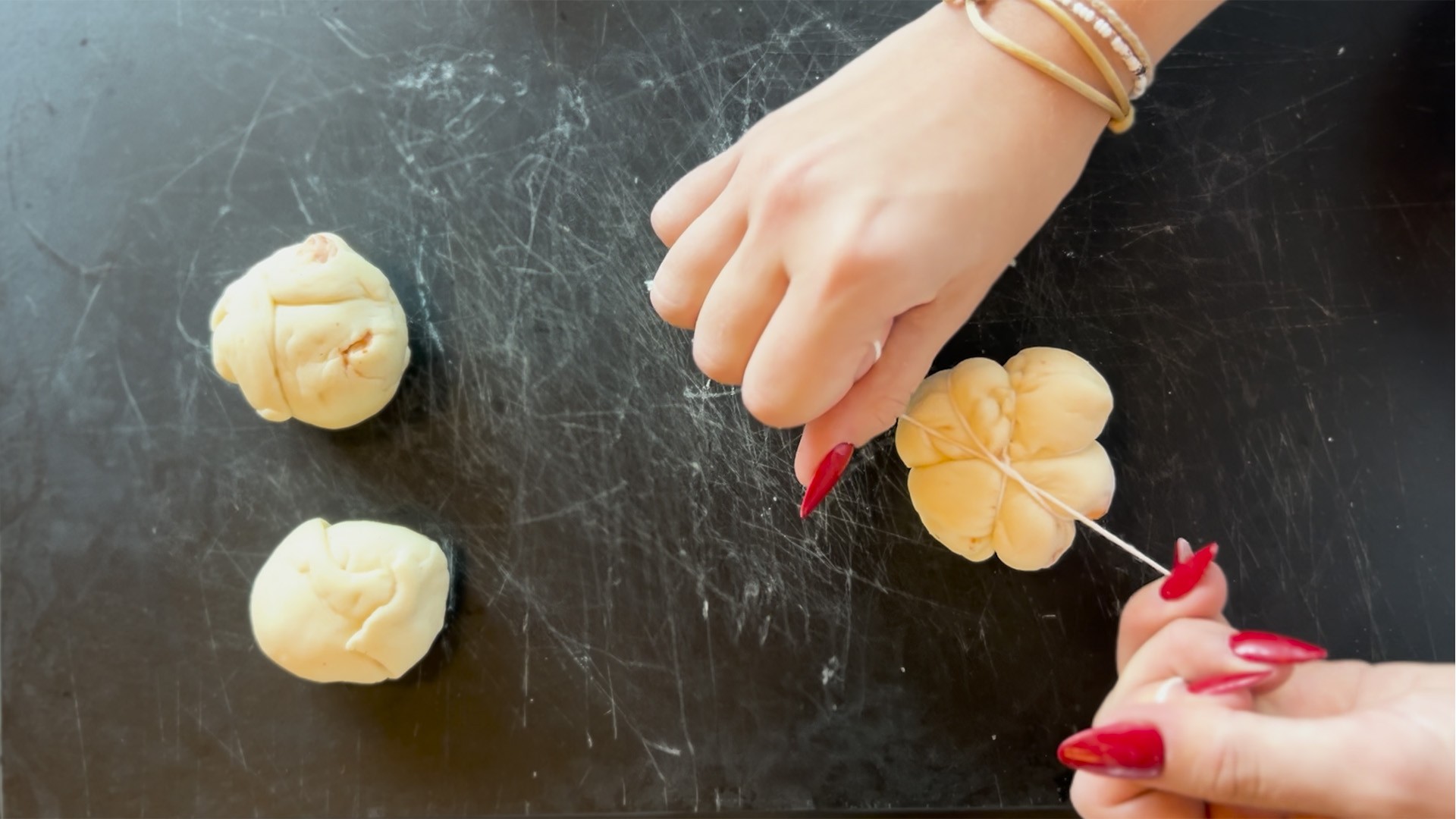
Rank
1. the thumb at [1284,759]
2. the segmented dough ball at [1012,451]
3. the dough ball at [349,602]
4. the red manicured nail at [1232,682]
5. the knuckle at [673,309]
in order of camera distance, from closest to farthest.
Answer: the thumb at [1284,759]
the red manicured nail at [1232,682]
the knuckle at [673,309]
the segmented dough ball at [1012,451]
the dough ball at [349,602]

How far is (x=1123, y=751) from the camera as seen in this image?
91cm

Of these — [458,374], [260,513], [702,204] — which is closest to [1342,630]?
[702,204]

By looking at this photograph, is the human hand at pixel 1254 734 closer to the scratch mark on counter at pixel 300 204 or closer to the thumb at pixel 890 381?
the thumb at pixel 890 381

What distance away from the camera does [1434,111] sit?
1.58 m

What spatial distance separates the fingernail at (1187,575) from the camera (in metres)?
1.12

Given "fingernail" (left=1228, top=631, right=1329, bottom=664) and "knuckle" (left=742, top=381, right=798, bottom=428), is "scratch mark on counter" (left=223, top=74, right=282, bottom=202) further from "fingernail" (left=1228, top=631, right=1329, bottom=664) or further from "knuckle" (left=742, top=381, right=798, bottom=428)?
"fingernail" (left=1228, top=631, right=1329, bottom=664)

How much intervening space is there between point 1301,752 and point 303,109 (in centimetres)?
187

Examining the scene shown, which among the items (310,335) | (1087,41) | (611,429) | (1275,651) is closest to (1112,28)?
(1087,41)

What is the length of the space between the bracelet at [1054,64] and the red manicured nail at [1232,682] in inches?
28.2

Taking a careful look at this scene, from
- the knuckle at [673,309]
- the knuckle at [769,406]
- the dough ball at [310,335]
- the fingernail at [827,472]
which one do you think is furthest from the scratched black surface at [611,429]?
the knuckle at [769,406]

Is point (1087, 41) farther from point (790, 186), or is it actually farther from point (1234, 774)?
point (1234, 774)

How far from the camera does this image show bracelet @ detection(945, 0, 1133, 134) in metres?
1.07

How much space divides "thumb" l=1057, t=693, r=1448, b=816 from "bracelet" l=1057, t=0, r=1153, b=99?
802 mm

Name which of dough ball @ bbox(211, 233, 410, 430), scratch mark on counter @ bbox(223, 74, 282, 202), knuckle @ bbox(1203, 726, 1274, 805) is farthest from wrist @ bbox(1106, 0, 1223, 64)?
scratch mark on counter @ bbox(223, 74, 282, 202)
